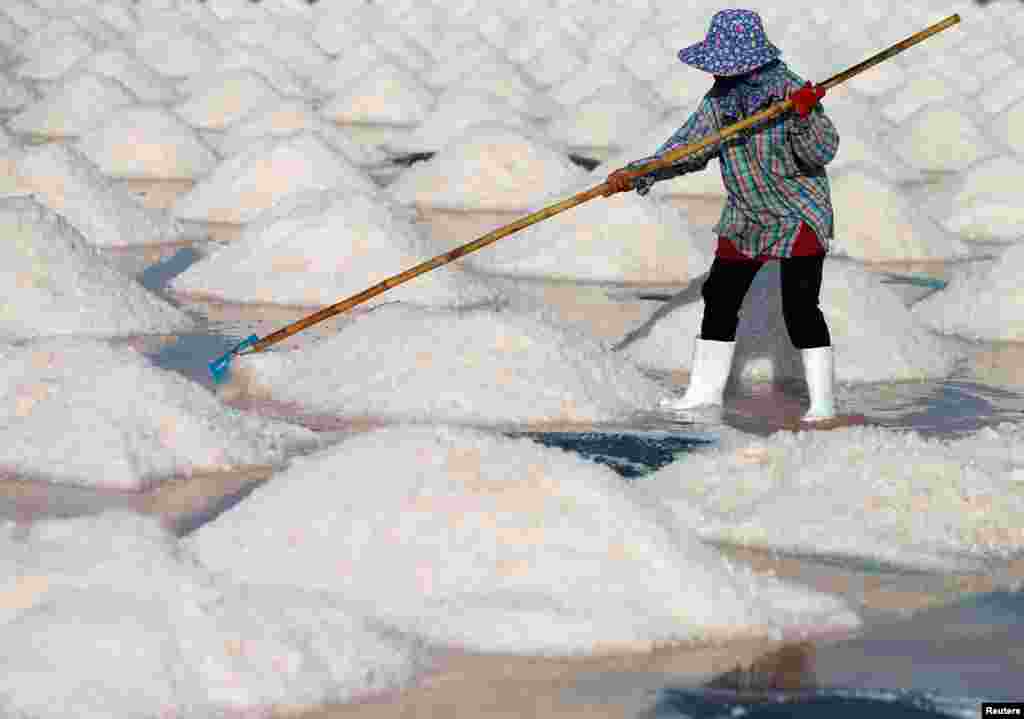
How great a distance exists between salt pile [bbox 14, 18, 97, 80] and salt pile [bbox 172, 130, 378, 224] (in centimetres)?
799

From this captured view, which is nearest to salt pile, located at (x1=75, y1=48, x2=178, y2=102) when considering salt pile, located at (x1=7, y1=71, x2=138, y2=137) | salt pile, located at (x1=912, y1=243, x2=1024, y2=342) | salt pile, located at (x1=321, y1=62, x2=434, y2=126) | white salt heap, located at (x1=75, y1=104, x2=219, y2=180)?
salt pile, located at (x1=321, y1=62, x2=434, y2=126)

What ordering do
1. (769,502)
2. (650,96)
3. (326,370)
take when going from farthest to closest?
(650,96), (326,370), (769,502)

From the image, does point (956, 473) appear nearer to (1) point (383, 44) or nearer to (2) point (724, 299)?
(2) point (724, 299)

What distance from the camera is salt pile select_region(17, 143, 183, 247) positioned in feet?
28.0

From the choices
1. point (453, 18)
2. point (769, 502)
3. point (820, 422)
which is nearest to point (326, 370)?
point (820, 422)

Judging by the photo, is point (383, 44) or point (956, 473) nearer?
point (956, 473)

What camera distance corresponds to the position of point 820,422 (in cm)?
545

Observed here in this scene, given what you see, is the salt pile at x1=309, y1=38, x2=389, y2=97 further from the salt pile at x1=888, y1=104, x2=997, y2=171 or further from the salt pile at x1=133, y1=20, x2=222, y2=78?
the salt pile at x1=888, y1=104, x2=997, y2=171

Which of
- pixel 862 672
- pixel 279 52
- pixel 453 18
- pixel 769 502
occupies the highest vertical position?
pixel 453 18

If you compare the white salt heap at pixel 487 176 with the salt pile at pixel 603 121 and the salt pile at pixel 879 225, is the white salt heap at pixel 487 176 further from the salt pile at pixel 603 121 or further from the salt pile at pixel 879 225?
the salt pile at pixel 603 121

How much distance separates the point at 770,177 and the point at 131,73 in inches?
454

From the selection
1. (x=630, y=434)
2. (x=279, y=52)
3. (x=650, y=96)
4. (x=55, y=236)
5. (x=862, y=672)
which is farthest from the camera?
(x=279, y=52)

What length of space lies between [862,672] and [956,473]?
1037 millimetres

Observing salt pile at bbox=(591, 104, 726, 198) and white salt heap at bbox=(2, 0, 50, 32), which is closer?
salt pile at bbox=(591, 104, 726, 198)
